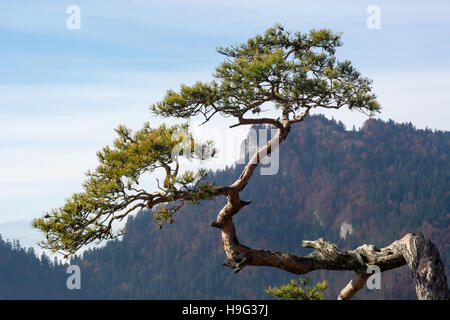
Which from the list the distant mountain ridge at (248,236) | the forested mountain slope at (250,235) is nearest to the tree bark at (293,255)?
the distant mountain ridge at (248,236)

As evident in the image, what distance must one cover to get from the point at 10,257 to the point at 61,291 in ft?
61.2

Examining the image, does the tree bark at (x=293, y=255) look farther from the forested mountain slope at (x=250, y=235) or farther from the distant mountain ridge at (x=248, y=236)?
the forested mountain slope at (x=250, y=235)

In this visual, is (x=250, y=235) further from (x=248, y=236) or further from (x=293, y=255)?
(x=293, y=255)

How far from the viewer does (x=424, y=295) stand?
37.1ft

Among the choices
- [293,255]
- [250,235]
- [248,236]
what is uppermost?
[250,235]

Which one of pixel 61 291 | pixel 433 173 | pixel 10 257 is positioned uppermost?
pixel 433 173

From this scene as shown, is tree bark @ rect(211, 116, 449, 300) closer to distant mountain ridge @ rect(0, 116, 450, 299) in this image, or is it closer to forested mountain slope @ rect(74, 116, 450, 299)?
distant mountain ridge @ rect(0, 116, 450, 299)

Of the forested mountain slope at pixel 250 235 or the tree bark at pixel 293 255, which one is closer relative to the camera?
the tree bark at pixel 293 255

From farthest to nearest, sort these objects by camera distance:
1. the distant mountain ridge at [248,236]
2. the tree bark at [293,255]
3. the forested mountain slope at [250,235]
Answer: the distant mountain ridge at [248,236] → the forested mountain slope at [250,235] → the tree bark at [293,255]

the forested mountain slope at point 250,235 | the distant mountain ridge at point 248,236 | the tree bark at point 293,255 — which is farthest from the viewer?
the distant mountain ridge at point 248,236

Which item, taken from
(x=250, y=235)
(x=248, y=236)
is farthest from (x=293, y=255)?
(x=250, y=235)

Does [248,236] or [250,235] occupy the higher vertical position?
[250,235]
